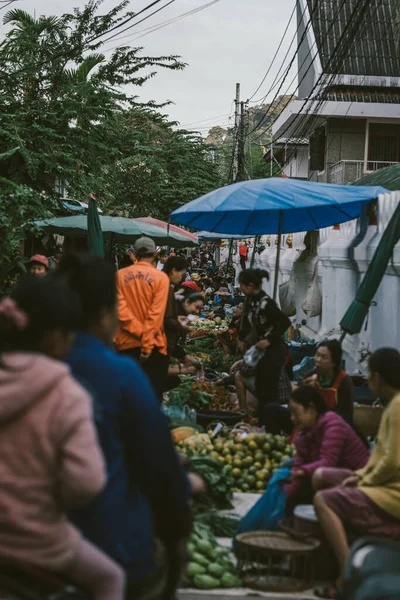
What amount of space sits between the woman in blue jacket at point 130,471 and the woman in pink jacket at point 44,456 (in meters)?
0.14

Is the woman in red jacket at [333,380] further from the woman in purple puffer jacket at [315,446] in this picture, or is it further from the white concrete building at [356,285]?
the white concrete building at [356,285]

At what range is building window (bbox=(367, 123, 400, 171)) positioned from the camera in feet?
97.7

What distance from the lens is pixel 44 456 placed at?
102 inches

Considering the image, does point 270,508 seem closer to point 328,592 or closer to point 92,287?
point 328,592

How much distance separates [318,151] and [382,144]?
2407mm

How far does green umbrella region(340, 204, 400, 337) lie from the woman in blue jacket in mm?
5328

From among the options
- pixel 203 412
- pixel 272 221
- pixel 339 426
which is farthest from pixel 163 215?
→ pixel 339 426

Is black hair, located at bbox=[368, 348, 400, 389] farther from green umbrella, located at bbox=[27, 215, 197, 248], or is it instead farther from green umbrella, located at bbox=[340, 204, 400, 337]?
green umbrella, located at bbox=[27, 215, 197, 248]

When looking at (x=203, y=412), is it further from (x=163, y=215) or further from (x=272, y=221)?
(x=163, y=215)

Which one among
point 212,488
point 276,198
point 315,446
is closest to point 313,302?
point 276,198

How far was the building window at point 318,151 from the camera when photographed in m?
31.2

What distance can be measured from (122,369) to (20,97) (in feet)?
49.5

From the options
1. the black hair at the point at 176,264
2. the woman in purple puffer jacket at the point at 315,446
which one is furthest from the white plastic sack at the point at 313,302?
the woman in purple puffer jacket at the point at 315,446

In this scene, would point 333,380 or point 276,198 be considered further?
point 276,198
